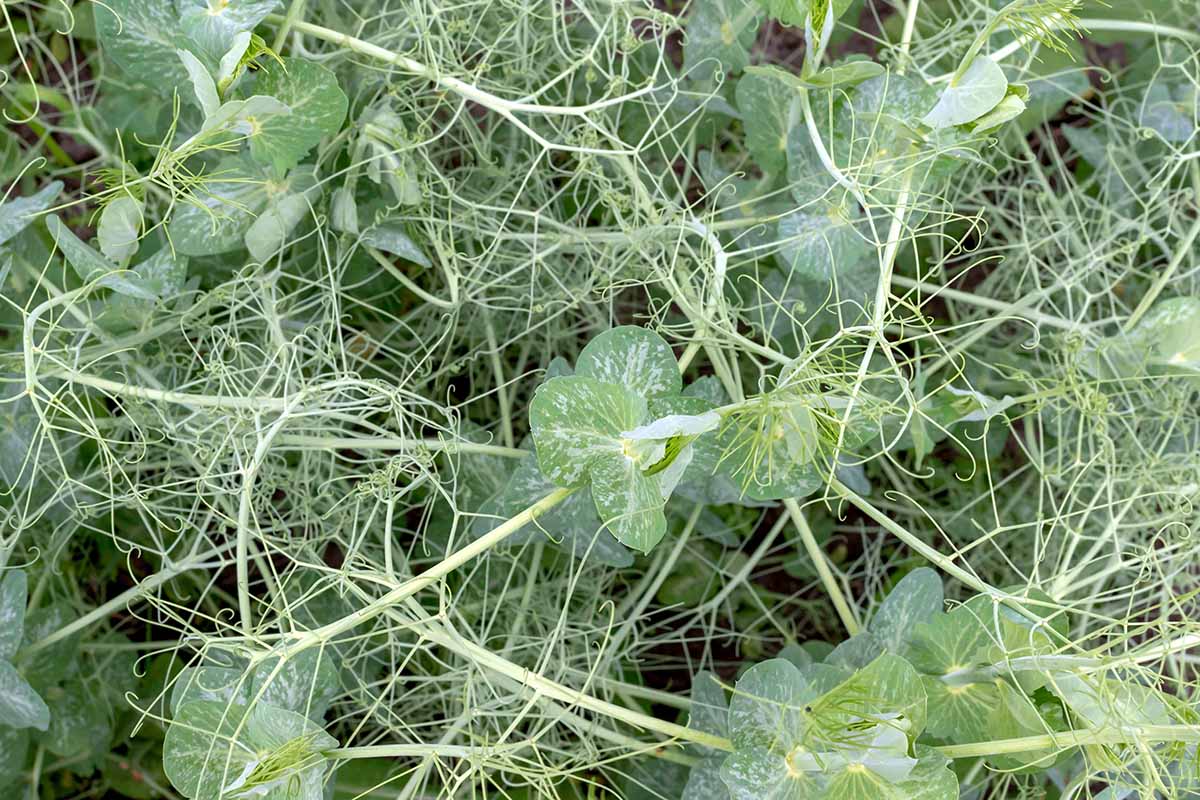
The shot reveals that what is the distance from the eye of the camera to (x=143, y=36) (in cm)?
89

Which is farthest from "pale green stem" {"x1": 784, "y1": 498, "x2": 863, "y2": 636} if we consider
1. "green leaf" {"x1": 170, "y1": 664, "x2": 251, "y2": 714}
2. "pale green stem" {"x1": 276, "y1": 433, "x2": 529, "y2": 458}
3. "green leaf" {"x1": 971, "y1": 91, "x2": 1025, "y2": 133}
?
"green leaf" {"x1": 170, "y1": 664, "x2": 251, "y2": 714}

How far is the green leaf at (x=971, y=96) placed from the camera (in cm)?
83

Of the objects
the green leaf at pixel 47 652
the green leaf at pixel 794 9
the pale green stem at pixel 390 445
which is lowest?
the green leaf at pixel 47 652

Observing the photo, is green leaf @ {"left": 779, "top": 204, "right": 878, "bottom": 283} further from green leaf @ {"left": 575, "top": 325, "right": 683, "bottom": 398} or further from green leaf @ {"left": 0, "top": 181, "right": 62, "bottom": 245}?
green leaf @ {"left": 0, "top": 181, "right": 62, "bottom": 245}

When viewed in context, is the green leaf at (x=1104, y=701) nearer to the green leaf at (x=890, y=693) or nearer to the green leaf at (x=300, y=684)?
the green leaf at (x=890, y=693)

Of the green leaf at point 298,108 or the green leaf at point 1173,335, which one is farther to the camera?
the green leaf at point 1173,335

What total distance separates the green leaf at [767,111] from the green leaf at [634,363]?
0.29 m

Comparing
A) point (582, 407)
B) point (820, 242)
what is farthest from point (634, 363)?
point (820, 242)

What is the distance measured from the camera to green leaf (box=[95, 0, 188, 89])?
0.88 m

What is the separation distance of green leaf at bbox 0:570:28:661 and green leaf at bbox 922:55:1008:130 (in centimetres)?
88

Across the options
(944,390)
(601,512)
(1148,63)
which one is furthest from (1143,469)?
(601,512)

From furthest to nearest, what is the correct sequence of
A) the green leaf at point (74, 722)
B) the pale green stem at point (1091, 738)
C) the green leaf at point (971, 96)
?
the green leaf at point (74, 722) → the green leaf at point (971, 96) → the pale green stem at point (1091, 738)

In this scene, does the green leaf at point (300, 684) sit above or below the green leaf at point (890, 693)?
below

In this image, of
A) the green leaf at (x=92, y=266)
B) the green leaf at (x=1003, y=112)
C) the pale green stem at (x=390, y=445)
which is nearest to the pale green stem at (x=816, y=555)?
the pale green stem at (x=390, y=445)
